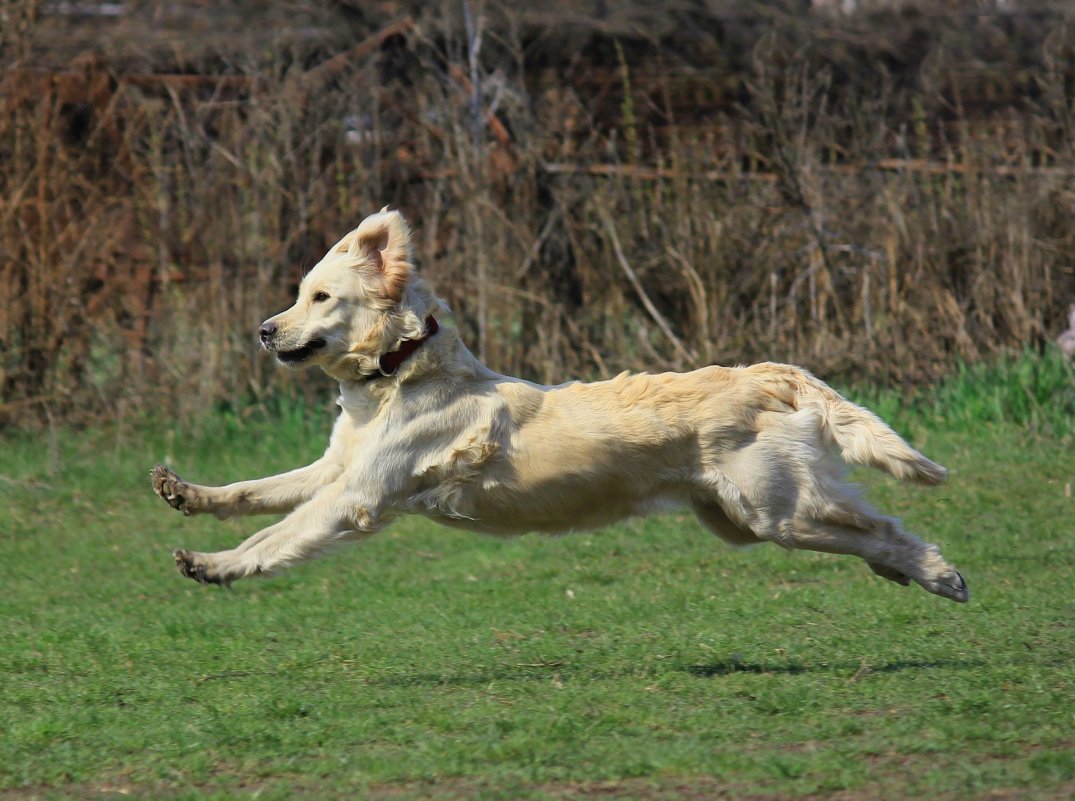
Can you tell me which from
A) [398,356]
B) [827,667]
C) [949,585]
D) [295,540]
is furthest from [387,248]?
[949,585]

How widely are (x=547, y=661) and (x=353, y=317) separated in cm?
162

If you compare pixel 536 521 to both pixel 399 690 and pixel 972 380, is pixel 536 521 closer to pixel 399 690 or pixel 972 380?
pixel 399 690

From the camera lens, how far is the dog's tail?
5.59 m

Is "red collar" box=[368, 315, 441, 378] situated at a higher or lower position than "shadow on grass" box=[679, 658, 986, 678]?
higher

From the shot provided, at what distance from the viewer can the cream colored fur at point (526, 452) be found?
5566mm

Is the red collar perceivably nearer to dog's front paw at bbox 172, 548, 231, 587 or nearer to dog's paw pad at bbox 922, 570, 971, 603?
dog's front paw at bbox 172, 548, 231, 587

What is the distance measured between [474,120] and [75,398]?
3840mm

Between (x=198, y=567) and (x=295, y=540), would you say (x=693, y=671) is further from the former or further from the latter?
(x=198, y=567)

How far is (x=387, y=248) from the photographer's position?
584 cm

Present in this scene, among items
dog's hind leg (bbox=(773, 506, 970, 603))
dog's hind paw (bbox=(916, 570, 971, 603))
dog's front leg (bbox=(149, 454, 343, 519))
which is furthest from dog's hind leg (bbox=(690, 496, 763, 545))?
dog's front leg (bbox=(149, 454, 343, 519))

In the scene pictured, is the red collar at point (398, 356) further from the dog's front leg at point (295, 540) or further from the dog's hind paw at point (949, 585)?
the dog's hind paw at point (949, 585)

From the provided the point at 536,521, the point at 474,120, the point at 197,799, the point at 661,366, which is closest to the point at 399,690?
the point at 536,521

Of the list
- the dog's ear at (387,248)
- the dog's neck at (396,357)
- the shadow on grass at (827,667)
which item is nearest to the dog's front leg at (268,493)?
the dog's neck at (396,357)

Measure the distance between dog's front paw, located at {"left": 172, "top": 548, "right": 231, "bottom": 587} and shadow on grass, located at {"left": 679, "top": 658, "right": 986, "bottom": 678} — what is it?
1.86m
